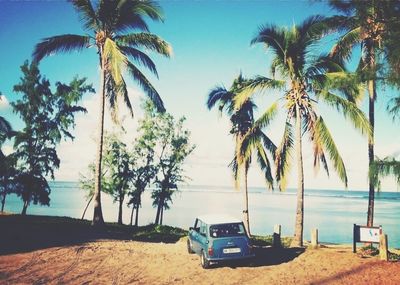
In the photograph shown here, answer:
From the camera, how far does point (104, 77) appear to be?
728 inches

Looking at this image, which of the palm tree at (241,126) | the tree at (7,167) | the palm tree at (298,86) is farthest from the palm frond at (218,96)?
the tree at (7,167)

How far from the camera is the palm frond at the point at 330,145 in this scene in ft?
42.7

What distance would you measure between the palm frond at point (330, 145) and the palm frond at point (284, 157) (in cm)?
147

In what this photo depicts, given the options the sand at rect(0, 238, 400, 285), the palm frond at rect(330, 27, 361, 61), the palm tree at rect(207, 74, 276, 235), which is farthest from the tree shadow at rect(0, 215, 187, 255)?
the palm frond at rect(330, 27, 361, 61)

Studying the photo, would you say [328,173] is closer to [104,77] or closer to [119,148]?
[104,77]

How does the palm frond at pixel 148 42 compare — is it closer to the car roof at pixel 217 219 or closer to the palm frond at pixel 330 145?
the palm frond at pixel 330 145

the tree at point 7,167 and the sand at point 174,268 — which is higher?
the tree at point 7,167

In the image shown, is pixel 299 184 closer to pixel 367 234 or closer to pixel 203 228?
pixel 367 234

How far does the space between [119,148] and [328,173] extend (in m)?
23.1

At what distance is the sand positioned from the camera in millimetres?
10141

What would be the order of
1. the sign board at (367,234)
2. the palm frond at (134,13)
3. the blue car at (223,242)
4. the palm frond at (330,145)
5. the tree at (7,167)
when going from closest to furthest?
the blue car at (223,242) < the sign board at (367,234) < the palm frond at (330,145) < the palm frond at (134,13) < the tree at (7,167)

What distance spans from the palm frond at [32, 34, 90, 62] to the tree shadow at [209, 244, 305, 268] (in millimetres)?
14583

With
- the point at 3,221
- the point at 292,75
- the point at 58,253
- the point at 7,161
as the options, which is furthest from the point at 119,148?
the point at 292,75

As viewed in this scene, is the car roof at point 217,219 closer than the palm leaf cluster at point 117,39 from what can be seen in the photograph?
Yes
